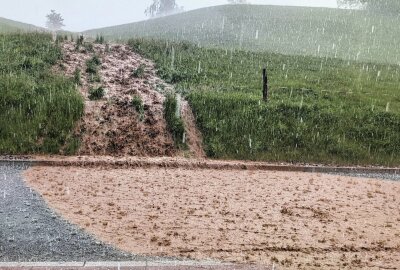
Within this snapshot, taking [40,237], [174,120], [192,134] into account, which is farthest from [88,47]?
[40,237]

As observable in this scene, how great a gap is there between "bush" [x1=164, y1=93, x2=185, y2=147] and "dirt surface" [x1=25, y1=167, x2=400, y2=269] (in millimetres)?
2554

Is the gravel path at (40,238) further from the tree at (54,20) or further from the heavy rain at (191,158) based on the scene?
the tree at (54,20)

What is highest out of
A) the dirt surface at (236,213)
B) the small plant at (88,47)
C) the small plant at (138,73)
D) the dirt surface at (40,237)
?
the small plant at (88,47)

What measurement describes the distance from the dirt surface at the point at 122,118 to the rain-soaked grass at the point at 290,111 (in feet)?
3.98

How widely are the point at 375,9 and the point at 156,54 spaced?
160 feet

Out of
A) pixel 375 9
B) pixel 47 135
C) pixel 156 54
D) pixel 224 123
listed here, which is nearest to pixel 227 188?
pixel 224 123

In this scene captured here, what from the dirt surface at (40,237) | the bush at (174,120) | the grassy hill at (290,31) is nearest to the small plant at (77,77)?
the bush at (174,120)

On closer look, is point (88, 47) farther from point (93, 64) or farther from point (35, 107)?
point (35, 107)

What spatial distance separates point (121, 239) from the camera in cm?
682

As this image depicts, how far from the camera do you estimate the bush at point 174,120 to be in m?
14.3

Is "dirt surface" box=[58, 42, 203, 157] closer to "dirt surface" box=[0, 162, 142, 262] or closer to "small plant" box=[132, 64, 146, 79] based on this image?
"small plant" box=[132, 64, 146, 79]

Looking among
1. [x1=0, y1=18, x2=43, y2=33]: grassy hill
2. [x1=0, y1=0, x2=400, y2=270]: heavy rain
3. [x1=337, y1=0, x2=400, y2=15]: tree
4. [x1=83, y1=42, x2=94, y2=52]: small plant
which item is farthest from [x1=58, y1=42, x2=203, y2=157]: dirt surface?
[x1=337, y1=0, x2=400, y2=15]: tree

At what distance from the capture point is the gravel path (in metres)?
6.17

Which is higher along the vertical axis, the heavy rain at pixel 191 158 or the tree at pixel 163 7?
the tree at pixel 163 7
